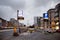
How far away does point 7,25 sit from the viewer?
134m

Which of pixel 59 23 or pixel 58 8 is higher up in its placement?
pixel 58 8

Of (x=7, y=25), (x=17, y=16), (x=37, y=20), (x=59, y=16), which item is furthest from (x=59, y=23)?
(x=37, y=20)

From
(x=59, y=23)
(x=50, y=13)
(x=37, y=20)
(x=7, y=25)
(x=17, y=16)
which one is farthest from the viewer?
(x=37, y=20)

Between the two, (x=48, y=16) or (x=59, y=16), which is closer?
(x=59, y=16)

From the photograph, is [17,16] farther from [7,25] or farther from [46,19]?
[7,25]

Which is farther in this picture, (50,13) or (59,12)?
(50,13)

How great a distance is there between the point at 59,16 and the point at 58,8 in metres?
5.40

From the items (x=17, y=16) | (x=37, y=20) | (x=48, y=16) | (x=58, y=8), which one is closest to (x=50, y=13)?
(x=48, y=16)

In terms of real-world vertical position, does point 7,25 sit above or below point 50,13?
below

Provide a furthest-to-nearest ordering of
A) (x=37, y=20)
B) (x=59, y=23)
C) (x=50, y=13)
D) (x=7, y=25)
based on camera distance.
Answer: (x=37, y=20), (x=7, y=25), (x=50, y=13), (x=59, y=23)

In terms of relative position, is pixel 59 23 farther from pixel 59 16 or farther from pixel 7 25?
pixel 7 25

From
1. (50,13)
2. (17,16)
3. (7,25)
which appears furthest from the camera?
(7,25)

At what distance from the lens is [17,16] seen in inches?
1371

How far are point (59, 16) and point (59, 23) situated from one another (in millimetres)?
5060
